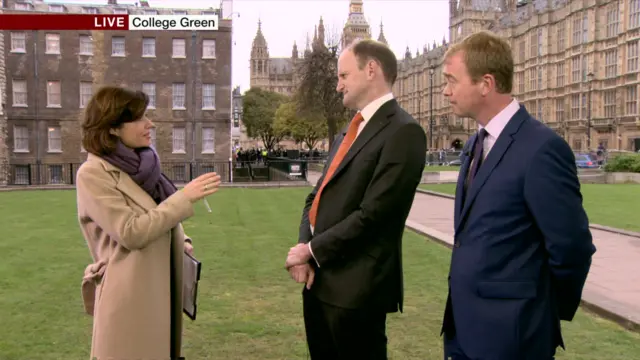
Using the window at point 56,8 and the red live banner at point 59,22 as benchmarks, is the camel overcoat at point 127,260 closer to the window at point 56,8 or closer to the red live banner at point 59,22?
the red live banner at point 59,22

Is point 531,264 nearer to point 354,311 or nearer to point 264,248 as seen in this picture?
point 354,311

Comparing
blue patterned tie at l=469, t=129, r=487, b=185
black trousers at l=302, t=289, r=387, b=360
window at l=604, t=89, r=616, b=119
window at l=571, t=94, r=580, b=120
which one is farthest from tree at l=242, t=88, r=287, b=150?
blue patterned tie at l=469, t=129, r=487, b=185

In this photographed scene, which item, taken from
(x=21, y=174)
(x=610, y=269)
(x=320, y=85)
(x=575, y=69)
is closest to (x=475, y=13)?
(x=575, y=69)

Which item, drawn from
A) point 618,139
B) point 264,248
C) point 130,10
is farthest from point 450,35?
point 264,248

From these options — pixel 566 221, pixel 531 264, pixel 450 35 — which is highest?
pixel 450 35

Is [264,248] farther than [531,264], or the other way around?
[264,248]

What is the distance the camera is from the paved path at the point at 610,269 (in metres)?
6.11

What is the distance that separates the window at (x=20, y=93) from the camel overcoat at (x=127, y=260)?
3746cm

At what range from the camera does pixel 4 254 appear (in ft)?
31.1

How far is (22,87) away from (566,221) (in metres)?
39.5

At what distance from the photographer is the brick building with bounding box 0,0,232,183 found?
36.3 metres

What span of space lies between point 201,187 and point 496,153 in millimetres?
1583

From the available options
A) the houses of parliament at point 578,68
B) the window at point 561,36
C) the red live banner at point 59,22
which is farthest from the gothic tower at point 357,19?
→ the red live banner at point 59,22

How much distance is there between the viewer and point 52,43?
36.7m
